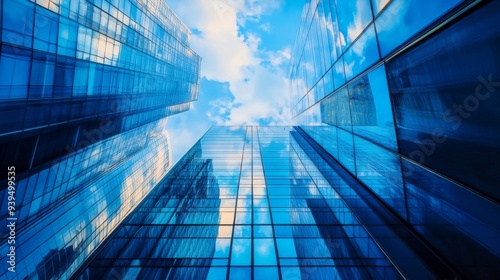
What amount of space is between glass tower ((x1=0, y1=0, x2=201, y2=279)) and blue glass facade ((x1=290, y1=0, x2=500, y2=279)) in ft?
64.1

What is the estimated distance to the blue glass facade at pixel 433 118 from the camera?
6094 mm

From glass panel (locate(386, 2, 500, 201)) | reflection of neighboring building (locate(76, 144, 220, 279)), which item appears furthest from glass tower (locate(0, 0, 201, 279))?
glass panel (locate(386, 2, 500, 201))

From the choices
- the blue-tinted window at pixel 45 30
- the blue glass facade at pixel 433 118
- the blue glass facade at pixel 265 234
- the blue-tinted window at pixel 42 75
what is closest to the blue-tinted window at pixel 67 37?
the blue-tinted window at pixel 45 30

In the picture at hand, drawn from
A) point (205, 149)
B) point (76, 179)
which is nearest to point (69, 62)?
point (205, 149)

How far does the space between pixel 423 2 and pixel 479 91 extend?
3276 mm

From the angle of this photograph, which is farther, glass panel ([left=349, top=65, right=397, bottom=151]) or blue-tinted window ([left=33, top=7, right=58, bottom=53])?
blue-tinted window ([left=33, top=7, right=58, bottom=53])

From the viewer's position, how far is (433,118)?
25.8 ft

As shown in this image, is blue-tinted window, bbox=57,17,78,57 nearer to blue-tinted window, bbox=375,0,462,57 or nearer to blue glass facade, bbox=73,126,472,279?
blue glass facade, bbox=73,126,472,279

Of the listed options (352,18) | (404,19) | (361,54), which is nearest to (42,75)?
(352,18)

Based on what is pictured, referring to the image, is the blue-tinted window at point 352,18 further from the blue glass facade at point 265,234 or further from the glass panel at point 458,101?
the blue glass facade at point 265,234

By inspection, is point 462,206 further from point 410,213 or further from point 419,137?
point 410,213

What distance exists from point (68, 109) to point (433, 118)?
1095 inches

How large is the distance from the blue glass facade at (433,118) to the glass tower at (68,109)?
64.1 ft

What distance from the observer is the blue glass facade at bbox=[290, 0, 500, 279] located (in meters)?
6.09
